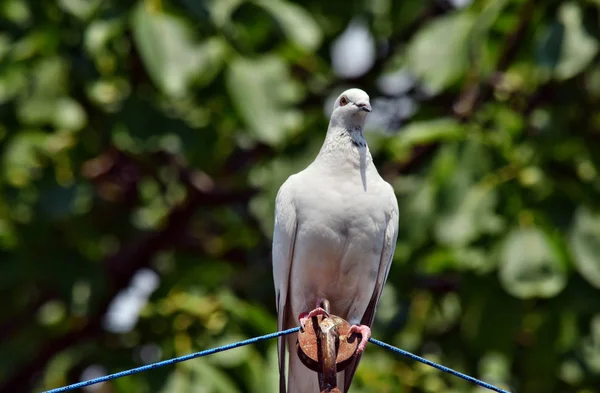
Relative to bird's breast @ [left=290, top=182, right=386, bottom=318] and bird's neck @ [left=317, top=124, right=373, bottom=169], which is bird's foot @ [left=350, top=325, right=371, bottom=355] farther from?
bird's neck @ [left=317, top=124, right=373, bottom=169]

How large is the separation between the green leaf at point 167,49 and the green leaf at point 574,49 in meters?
1.71

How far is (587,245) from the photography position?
5727mm

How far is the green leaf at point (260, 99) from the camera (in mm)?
5848

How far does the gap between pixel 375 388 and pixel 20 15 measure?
2.71 m

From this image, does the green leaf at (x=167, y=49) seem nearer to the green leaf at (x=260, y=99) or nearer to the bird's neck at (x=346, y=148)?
the green leaf at (x=260, y=99)

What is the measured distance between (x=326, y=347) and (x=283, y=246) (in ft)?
4.14

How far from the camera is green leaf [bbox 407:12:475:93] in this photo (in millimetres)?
5840

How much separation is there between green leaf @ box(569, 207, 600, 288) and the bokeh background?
0.01 m

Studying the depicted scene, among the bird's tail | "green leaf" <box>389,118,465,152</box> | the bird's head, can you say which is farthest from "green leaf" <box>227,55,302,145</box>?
the bird's tail

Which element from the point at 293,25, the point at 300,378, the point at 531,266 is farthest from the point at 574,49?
the point at 300,378

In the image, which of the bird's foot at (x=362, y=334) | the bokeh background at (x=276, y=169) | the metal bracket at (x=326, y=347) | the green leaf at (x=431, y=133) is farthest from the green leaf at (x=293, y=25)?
the metal bracket at (x=326, y=347)

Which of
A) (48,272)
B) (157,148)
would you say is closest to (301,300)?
(157,148)

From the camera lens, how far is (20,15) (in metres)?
6.41

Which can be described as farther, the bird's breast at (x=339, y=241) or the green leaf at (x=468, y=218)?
the green leaf at (x=468, y=218)
